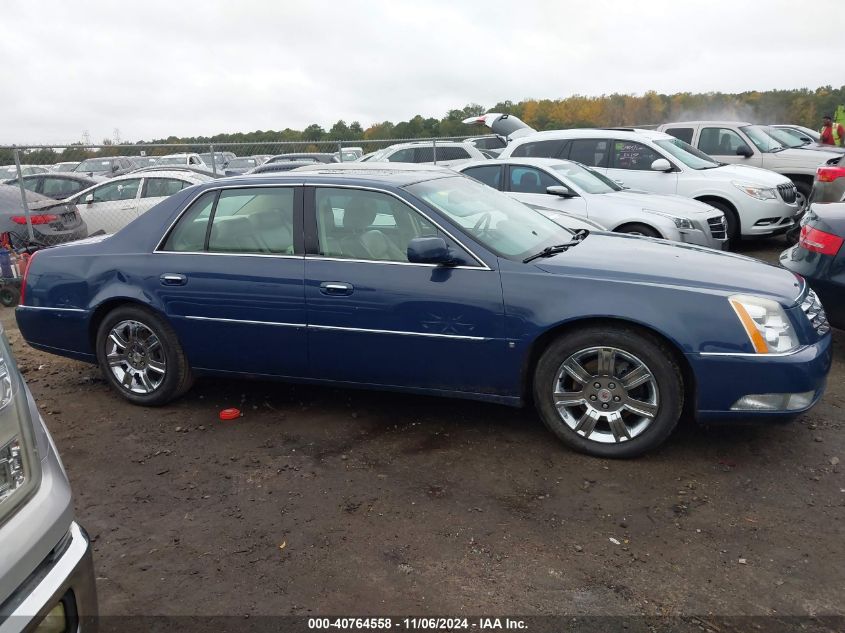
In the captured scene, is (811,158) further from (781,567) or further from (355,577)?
(355,577)

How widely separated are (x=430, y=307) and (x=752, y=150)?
36.0 feet

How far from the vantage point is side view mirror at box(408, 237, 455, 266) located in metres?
4.18

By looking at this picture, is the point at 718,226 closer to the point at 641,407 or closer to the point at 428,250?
the point at 641,407

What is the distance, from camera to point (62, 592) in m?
1.98

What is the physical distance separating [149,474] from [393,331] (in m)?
1.62

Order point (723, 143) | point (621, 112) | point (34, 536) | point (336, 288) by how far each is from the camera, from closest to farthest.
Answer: point (34, 536) → point (336, 288) → point (723, 143) → point (621, 112)

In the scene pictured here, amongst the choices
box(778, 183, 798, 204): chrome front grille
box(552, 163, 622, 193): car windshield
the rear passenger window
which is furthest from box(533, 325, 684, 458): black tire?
the rear passenger window

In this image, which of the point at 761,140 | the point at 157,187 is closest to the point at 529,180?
the point at 761,140

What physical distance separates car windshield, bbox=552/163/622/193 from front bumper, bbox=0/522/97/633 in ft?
25.9

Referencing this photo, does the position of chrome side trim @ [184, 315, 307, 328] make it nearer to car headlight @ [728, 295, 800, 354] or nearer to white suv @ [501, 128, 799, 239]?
car headlight @ [728, 295, 800, 354]

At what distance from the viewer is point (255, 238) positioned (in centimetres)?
480

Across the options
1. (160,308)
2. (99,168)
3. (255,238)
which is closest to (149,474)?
(160,308)

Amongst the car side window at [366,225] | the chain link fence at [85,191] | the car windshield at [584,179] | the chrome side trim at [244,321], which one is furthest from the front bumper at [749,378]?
the chain link fence at [85,191]

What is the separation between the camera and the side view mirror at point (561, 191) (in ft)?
29.4
